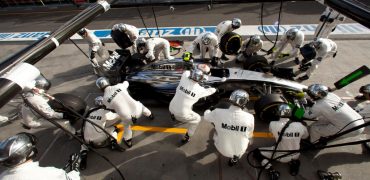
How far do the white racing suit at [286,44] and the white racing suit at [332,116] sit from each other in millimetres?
3025

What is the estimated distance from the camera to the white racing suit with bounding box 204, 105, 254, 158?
12.4 feet

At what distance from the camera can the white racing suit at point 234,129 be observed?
3.79m

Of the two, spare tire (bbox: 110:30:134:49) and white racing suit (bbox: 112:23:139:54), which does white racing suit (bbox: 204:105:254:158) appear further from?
white racing suit (bbox: 112:23:139:54)

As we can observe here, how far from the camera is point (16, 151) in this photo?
282 cm

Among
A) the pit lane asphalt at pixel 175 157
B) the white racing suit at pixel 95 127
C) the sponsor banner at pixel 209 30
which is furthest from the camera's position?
the sponsor banner at pixel 209 30

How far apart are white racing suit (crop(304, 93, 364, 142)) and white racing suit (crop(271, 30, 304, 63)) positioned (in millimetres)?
3025

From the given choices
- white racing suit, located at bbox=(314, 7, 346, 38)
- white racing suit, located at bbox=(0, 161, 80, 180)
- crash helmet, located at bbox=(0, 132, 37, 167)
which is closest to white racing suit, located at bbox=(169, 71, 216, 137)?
white racing suit, located at bbox=(0, 161, 80, 180)

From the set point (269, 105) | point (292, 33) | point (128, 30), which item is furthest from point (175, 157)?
point (292, 33)

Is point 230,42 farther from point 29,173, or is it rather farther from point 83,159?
point 29,173

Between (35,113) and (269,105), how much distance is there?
4.81m

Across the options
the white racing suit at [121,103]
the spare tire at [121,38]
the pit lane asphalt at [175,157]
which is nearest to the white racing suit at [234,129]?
the pit lane asphalt at [175,157]

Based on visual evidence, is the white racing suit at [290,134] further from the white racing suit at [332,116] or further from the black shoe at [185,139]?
the black shoe at [185,139]

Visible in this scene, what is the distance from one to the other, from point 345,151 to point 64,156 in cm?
567

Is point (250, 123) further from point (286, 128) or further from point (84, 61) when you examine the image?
point (84, 61)
